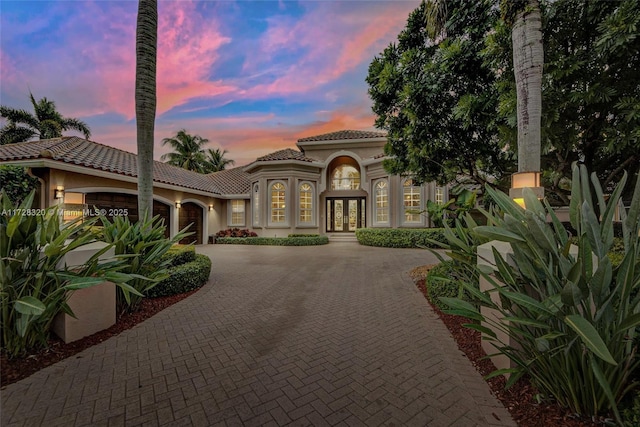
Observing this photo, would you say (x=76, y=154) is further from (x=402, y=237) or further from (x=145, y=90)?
(x=402, y=237)

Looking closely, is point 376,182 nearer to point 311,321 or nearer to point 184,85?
point 184,85

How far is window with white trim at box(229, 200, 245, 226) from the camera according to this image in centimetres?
1885

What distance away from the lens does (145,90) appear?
591 cm

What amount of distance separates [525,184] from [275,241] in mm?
13525

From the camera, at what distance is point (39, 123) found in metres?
20.6

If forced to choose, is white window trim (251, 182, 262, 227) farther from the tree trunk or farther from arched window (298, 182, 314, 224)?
the tree trunk

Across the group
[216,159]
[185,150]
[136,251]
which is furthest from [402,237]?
[216,159]

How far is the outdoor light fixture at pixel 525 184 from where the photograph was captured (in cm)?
432

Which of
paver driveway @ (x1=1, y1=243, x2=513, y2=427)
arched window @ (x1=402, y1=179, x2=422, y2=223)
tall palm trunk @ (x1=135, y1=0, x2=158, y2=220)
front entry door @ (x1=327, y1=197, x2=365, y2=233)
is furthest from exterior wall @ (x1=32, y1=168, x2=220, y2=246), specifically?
arched window @ (x1=402, y1=179, x2=422, y2=223)

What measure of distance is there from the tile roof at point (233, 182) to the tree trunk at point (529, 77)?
16.9 metres

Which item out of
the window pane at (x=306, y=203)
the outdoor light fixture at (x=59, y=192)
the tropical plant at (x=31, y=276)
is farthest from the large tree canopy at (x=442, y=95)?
the outdoor light fixture at (x=59, y=192)

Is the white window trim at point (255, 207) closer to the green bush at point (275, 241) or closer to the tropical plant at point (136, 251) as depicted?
the green bush at point (275, 241)

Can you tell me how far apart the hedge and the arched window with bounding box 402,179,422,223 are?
4.22 feet

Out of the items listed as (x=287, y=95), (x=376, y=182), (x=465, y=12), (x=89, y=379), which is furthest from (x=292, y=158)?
(x=89, y=379)
